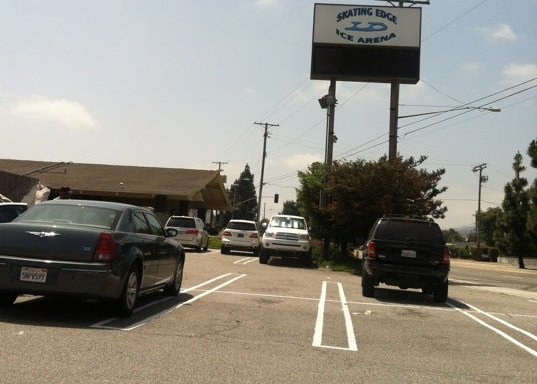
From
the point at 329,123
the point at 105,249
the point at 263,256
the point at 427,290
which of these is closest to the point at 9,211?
the point at 105,249

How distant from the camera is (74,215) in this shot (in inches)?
338

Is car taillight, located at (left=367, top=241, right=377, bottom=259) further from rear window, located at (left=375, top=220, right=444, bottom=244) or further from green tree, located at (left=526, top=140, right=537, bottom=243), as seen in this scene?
green tree, located at (left=526, top=140, right=537, bottom=243)

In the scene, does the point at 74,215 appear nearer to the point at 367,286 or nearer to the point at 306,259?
the point at 367,286

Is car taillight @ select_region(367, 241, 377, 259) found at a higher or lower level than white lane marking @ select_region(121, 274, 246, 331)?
higher

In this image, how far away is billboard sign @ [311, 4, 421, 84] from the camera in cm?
2828

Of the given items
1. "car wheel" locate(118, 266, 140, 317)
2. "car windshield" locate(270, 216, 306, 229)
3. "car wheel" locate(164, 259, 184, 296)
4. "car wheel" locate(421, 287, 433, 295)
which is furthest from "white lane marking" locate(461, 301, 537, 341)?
"car windshield" locate(270, 216, 306, 229)

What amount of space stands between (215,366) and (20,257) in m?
3.26

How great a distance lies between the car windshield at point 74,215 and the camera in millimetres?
8445

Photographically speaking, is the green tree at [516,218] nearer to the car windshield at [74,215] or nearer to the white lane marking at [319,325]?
the white lane marking at [319,325]

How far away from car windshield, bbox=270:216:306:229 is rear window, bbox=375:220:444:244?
10711 millimetres

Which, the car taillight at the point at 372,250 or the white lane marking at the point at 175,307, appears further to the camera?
the car taillight at the point at 372,250

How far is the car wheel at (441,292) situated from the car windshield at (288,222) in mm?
11172

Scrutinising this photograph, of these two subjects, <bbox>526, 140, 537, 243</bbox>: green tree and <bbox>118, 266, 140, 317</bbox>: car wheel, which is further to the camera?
<bbox>526, 140, 537, 243</bbox>: green tree

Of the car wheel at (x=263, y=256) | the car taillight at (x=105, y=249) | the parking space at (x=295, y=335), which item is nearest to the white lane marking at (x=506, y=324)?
the parking space at (x=295, y=335)
